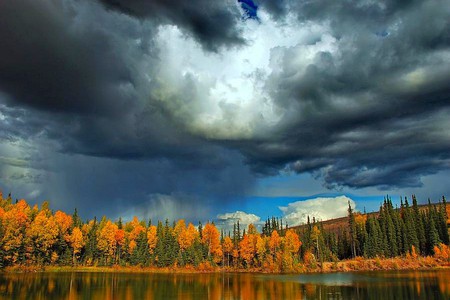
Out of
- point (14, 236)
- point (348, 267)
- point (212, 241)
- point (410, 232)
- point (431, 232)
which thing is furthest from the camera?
point (212, 241)

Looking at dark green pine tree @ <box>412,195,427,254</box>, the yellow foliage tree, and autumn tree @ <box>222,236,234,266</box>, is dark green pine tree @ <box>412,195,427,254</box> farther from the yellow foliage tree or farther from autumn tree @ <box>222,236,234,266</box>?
the yellow foliage tree

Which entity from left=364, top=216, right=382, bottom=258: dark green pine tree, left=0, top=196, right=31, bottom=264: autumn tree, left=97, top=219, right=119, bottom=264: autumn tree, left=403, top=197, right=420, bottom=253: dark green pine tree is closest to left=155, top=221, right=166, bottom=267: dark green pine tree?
left=97, top=219, right=119, bottom=264: autumn tree

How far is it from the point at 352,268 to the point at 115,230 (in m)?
110

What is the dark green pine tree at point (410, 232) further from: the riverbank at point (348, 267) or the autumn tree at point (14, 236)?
the autumn tree at point (14, 236)

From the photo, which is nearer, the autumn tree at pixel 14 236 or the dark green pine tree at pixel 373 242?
the autumn tree at pixel 14 236

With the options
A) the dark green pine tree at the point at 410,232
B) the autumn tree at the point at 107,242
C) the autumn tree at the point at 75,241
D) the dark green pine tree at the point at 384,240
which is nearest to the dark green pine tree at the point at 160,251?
the autumn tree at the point at 107,242

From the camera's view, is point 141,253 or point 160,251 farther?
point 141,253

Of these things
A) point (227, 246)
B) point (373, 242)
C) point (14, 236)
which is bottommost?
point (227, 246)

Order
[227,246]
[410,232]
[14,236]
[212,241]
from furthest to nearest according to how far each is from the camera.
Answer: [227,246] → [212,241] → [410,232] → [14,236]

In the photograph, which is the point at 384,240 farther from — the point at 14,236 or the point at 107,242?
the point at 14,236

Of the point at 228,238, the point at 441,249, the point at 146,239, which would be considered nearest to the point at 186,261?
the point at 146,239

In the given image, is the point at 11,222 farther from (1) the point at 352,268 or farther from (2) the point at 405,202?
(2) the point at 405,202

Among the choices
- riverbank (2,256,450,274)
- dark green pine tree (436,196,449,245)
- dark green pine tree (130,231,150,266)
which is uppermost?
dark green pine tree (436,196,449,245)

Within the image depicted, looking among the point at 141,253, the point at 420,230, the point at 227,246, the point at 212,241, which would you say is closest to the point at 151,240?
the point at 141,253
